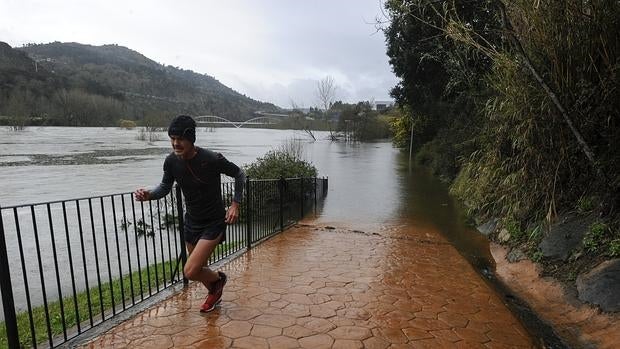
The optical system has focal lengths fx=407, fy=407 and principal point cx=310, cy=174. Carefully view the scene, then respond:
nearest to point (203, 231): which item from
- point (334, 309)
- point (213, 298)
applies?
point (213, 298)

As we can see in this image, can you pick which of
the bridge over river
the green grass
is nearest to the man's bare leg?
the green grass

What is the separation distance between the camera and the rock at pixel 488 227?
8.15 metres

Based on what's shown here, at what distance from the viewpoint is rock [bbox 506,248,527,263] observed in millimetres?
5966

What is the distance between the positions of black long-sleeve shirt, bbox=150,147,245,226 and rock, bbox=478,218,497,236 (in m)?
6.33

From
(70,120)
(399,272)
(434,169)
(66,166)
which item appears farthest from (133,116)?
(399,272)

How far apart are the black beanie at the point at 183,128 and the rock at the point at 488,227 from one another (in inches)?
264

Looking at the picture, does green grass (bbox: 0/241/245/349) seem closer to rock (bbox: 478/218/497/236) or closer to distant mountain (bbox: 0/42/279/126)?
rock (bbox: 478/218/497/236)

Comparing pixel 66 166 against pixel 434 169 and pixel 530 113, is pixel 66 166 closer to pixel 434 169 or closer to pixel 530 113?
pixel 434 169

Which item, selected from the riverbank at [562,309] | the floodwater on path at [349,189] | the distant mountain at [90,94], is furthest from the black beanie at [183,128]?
the distant mountain at [90,94]

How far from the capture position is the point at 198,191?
3365mm

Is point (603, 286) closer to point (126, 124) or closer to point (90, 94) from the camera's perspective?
point (126, 124)

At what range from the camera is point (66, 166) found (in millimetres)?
24578

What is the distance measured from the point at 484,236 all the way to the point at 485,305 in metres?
4.29

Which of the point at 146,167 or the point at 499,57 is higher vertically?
the point at 499,57
